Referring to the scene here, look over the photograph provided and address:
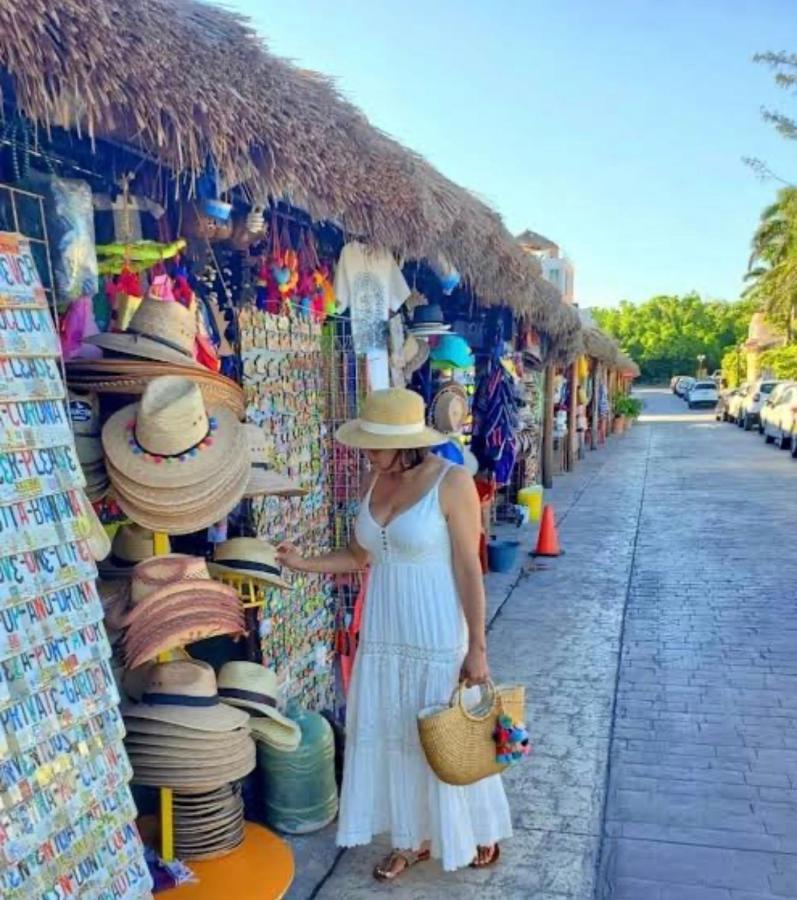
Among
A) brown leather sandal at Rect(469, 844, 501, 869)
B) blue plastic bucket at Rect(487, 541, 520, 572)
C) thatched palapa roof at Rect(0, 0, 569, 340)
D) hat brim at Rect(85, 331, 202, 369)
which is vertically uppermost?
thatched palapa roof at Rect(0, 0, 569, 340)

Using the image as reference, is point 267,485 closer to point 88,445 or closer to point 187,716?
point 88,445

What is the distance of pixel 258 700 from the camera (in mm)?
3170

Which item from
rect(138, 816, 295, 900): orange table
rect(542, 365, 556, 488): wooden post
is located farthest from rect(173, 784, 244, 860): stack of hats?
rect(542, 365, 556, 488): wooden post

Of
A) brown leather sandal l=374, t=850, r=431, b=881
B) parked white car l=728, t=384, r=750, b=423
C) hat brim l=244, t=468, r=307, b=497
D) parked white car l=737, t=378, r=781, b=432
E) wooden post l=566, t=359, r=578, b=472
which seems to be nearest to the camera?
hat brim l=244, t=468, r=307, b=497

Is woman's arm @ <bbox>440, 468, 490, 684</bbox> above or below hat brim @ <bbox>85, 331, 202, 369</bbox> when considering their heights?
below

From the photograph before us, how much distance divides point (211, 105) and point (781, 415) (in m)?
20.8

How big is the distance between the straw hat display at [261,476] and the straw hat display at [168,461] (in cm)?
30

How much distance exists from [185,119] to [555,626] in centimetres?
477

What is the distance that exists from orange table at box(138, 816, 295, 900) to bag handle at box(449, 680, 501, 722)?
0.86 meters

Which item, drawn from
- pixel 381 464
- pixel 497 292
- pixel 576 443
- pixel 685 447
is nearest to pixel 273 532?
pixel 381 464

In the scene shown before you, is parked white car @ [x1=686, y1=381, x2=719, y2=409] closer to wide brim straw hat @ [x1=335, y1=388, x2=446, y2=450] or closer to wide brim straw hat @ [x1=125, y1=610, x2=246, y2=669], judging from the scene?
wide brim straw hat @ [x1=335, y1=388, x2=446, y2=450]

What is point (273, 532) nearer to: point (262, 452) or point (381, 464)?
point (262, 452)

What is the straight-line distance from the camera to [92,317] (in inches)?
117

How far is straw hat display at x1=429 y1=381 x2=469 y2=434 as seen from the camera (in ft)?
20.3
